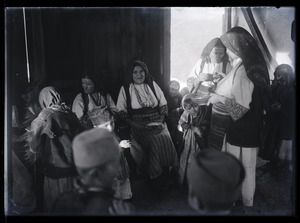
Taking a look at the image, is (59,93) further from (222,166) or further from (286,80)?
(286,80)

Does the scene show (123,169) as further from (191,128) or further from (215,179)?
(215,179)

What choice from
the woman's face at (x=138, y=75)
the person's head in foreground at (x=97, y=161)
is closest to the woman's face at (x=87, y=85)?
the woman's face at (x=138, y=75)

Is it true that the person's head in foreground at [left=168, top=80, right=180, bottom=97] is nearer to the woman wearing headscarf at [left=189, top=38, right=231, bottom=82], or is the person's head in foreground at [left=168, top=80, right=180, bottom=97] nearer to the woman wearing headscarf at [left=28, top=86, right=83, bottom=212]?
the woman wearing headscarf at [left=189, top=38, right=231, bottom=82]

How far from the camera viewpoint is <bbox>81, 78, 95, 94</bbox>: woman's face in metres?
4.42

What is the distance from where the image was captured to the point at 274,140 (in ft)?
14.8

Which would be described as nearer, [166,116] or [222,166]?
[222,166]

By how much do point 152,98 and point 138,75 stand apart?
342mm

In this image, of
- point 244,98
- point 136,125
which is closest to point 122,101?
point 136,125

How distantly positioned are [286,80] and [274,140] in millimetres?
776

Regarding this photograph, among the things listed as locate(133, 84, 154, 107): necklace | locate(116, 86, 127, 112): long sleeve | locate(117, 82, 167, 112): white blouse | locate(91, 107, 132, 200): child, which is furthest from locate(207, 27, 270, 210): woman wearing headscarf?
locate(91, 107, 132, 200): child

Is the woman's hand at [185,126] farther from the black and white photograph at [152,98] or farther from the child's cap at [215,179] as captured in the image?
the child's cap at [215,179]

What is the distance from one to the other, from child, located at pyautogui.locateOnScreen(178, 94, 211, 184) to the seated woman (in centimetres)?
92

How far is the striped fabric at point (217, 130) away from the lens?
449 centimetres
